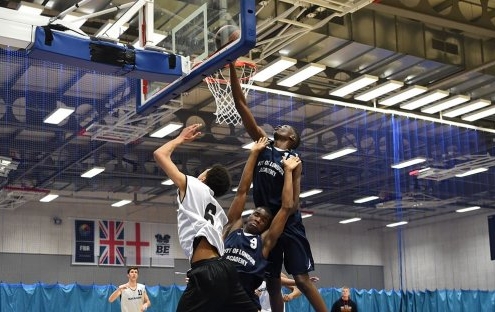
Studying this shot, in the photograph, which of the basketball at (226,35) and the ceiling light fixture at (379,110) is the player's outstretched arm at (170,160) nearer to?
the basketball at (226,35)

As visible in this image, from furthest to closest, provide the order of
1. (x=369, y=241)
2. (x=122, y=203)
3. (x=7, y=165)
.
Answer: (x=369, y=241)
(x=122, y=203)
(x=7, y=165)

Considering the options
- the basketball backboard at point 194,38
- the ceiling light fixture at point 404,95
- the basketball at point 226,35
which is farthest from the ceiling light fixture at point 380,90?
the basketball at point 226,35

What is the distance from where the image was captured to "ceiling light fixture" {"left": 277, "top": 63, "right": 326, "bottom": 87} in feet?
47.2

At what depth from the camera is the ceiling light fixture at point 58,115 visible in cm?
1554

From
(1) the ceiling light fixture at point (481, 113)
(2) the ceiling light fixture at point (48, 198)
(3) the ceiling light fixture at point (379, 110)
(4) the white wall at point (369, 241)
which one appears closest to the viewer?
(3) the ceiling light fixture at point (379, 110)

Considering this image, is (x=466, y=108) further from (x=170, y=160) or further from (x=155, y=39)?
(x=170, y=160)

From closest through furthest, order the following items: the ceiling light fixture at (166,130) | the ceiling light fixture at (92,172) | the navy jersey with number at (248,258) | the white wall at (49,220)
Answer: the navy jersey with number at (248,258), the ceiling light fixture at (166,130), the ceiling light fixture at (92,172), the white wall at (49,220)

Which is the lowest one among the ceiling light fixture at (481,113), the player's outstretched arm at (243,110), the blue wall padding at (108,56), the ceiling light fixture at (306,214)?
the player's outstretched arm at (243,110)

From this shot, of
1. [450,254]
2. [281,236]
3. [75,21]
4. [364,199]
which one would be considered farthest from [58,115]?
[450,254]

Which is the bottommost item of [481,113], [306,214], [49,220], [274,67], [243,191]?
[243,191]

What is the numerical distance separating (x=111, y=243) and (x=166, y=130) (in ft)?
Result: 27.3

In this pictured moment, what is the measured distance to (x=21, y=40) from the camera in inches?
294

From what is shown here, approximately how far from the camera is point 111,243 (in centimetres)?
2491

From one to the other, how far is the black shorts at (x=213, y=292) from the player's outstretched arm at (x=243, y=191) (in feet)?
3.05
